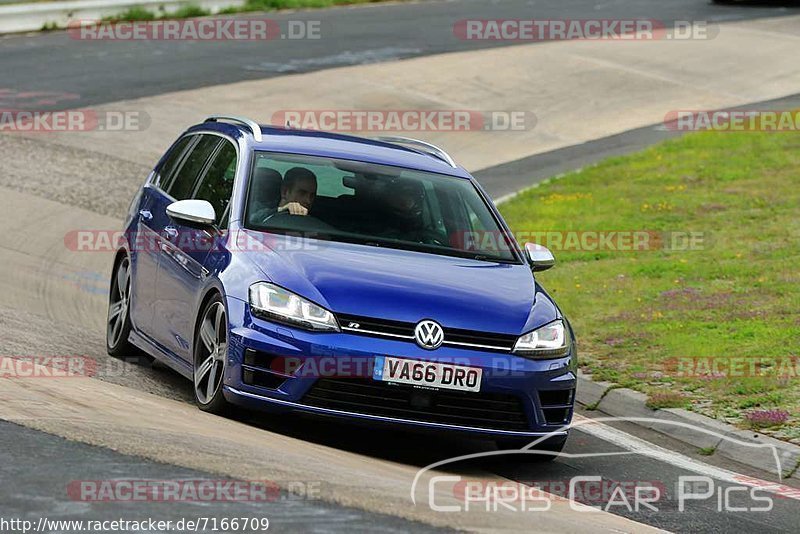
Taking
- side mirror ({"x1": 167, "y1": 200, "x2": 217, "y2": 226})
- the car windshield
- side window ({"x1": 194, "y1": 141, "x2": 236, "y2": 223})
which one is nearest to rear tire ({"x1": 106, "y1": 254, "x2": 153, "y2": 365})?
side window ({"x1": 194, "y1": 141, "x2": 236, "y2": 223})

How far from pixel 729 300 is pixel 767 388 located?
2.83 metres

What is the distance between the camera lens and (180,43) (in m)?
29.1

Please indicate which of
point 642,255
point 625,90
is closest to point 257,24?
point 625,90

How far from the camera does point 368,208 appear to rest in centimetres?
907

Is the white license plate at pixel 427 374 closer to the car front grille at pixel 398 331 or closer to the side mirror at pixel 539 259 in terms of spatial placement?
the car front grille at pixel 398 331

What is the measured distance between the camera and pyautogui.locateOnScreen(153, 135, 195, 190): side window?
10.4 meters

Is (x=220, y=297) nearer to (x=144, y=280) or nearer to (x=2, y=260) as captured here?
(x=144, y=280)

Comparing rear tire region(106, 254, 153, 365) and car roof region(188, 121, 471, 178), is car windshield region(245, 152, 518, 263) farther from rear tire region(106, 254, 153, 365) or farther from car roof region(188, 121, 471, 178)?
rear tire region(106, 254, 153, 365)

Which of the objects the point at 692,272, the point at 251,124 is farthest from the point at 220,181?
the point at 692,272

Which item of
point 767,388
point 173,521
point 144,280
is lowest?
point 767,388

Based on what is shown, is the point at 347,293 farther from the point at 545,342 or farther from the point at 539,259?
the point at 539,259

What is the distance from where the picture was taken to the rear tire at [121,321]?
10273 mm

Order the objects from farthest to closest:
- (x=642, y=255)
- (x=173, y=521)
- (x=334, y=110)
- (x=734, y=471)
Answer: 1. (x=334, y=110)
2. (x=642, y=255)
3. (x=734, y=471)
4. (x=173, y=521)

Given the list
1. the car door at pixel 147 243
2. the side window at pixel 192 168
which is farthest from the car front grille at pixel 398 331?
the side window at pixel 192 168
